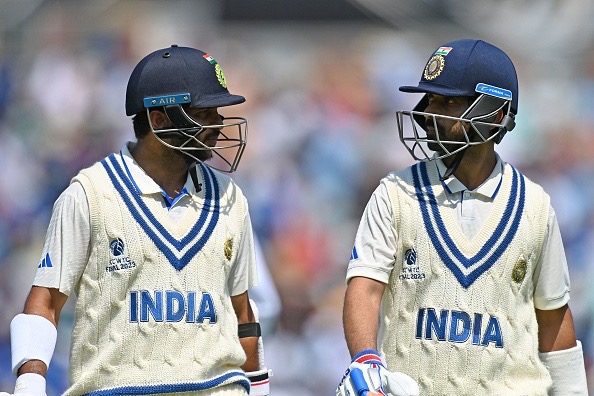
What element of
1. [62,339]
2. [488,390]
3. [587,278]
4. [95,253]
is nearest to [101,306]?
[95,253]

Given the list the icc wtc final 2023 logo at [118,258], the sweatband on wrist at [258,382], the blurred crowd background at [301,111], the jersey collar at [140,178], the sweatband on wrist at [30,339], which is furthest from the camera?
the blurred crowd background at [301,111]

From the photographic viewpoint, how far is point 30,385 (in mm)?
3750

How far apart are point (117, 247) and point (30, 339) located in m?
0.38

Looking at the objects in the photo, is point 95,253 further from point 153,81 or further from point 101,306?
point 153,81

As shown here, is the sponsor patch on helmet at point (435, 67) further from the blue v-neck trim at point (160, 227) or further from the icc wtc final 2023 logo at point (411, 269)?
the blue v-neck trim at point (160, 227)

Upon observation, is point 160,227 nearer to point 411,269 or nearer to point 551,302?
point 411,269

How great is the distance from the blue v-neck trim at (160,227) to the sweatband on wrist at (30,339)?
0.42 meters

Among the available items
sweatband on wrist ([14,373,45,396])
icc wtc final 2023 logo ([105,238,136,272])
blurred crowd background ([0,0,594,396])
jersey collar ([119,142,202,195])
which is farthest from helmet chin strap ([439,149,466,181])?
blurred crowd background ([0,0,594,396])

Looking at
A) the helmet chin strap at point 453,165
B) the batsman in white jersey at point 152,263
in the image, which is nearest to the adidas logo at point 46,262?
the batsman in white jersey at point 152,263

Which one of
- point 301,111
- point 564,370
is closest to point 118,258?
point 564,370

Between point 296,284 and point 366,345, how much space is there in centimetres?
308

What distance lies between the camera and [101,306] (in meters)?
3.96

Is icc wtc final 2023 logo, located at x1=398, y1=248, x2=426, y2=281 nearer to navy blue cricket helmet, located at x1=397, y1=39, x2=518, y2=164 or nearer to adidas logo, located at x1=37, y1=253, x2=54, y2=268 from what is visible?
navy blue cricket helmet, located at x1=397, y1=39, x2=518, y2=164

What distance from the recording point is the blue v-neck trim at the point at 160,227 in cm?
404
